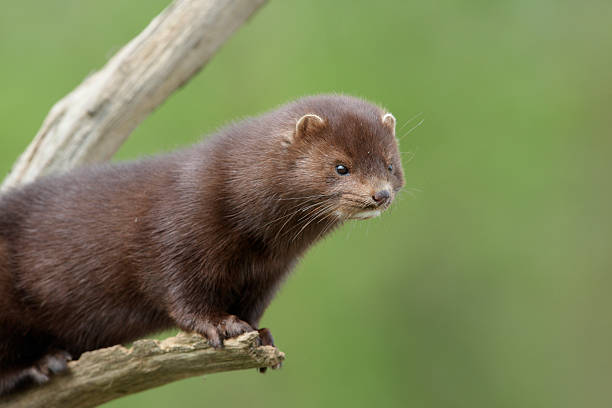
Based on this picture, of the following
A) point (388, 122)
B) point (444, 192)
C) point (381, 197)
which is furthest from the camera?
point (444, 192)

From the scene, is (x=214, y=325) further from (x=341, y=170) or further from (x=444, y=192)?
(x=444, y=192)

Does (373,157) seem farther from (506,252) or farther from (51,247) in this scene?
(506,252)

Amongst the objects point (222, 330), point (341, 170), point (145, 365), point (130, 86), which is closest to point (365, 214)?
point (341, 170)

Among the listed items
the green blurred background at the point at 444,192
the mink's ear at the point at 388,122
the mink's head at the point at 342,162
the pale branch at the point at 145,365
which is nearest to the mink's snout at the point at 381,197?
the mink's head at the point at 342,162

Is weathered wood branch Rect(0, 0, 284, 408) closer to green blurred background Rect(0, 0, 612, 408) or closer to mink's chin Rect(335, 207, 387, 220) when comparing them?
mink's chin Rect(335, 207, 387, 220)

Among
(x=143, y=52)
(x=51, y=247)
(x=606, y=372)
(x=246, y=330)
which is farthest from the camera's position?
(x=606, y=372)

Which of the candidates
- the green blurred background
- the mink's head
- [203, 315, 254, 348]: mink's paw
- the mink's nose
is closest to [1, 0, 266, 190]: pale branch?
the mink's head

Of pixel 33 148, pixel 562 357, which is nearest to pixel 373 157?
pixel 33 148
